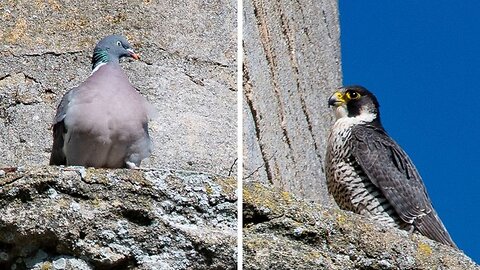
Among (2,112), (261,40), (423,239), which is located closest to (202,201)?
(423,239)

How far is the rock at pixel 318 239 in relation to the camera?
3.66 metres

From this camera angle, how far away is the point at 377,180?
5.75 metres

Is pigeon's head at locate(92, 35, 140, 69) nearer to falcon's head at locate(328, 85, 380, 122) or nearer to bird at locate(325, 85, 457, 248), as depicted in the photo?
bird at locate(325, 85, 457, 248)

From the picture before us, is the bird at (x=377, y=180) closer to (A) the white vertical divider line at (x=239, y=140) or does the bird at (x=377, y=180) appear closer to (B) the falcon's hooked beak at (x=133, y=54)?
(A) the white vertical divider line at (x=239, y=140)

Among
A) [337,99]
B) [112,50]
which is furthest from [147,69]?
[337,99]

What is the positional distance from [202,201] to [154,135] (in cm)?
114

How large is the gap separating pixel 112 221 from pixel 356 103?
3.19 meters

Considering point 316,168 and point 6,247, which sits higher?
point 316,168

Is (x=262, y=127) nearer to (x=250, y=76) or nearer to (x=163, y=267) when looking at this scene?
(x=250, y=76)

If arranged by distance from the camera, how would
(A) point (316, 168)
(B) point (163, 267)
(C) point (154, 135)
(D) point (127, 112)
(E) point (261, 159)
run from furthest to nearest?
(A) point (316, 168) → (E) point (261, 159) → (C) point (154, 135) → (D) point (127, 112) → (B) point (163, 267)

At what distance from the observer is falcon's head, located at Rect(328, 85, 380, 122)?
21.5ft

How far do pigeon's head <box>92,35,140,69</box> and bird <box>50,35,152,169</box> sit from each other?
0.24 meters

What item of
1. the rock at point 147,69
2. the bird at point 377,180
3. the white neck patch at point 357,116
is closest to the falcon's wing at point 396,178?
the bird at point 377,180

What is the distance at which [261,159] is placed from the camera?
5.36 m
